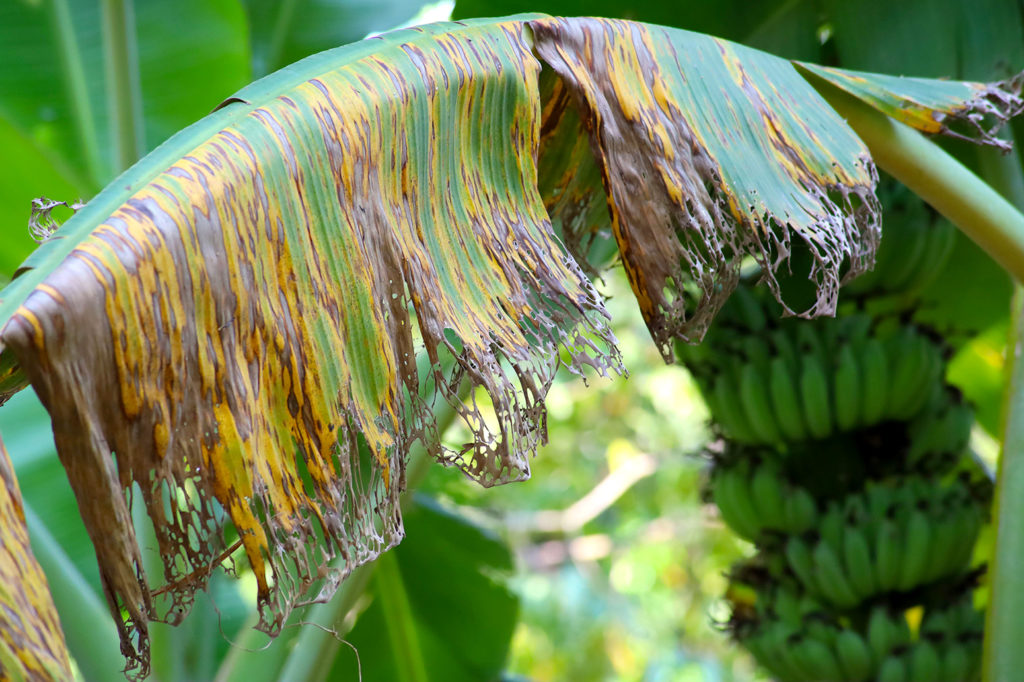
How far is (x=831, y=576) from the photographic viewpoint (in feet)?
3.86

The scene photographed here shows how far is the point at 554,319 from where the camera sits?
2.14 feet

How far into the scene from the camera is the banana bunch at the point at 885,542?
3.83ft

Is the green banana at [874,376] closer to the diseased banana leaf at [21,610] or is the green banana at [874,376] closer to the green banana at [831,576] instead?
the green banana at [831,576]

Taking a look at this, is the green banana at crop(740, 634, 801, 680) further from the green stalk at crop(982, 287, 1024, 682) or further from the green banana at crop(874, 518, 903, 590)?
the green stalk at crop(982, 287, 1024, 682)

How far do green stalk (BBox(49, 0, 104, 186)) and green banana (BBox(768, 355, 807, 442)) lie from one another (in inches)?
39.8

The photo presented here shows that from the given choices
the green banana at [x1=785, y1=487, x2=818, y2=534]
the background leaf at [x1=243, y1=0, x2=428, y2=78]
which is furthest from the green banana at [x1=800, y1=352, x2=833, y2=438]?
the background leaf at [x1=243, y1=0, x2=428, y2=78]

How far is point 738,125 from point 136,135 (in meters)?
0.77

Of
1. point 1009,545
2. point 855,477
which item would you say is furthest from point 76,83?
point 1009,545

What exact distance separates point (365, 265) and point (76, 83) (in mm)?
964

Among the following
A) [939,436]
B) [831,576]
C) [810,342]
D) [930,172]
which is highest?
[930,172]

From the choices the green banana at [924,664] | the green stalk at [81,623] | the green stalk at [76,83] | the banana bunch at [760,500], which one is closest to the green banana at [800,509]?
the banana bunch at [760,500]

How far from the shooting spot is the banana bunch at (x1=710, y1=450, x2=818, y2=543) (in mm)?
1223

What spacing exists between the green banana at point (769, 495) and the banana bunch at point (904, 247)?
287 mm

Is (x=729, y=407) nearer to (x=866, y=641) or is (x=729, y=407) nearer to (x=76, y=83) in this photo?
(x=866, y=641)
